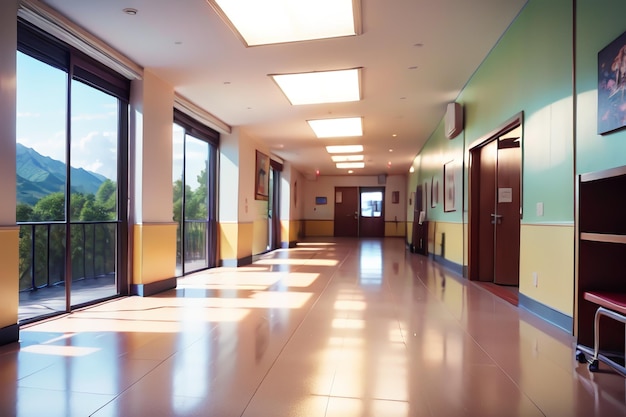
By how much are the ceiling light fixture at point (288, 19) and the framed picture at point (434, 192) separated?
5.36 metres

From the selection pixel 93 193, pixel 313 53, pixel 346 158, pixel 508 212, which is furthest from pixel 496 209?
pixel 346 158

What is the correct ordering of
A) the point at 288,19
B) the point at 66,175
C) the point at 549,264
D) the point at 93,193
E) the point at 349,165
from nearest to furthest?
the point at 549,264
the point at 288,19
the point at 66,175
the point at 93,193
the point at 349,165

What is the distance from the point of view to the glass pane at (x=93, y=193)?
436cm

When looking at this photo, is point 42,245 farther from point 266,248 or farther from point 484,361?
point 266,248

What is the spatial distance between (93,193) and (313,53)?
3.23 m

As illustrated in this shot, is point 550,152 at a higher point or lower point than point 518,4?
lower

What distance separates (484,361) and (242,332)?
189 centimetres

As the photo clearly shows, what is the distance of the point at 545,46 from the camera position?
3363mm

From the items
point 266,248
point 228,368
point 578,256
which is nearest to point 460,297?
point 578,256

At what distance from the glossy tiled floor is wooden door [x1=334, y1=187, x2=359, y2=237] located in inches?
540

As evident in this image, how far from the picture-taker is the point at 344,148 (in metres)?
10.6

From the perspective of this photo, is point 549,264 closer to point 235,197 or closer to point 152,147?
point 152,147

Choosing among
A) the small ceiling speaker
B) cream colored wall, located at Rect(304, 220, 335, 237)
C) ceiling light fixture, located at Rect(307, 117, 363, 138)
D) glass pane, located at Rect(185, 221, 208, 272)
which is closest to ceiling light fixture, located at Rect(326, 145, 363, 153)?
ceiling light fixture, located at Rect(307, 117, 363, 138)

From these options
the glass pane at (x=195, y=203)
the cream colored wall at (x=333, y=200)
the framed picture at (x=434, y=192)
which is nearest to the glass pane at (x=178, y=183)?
the glass pane at (x=195, y=203)
